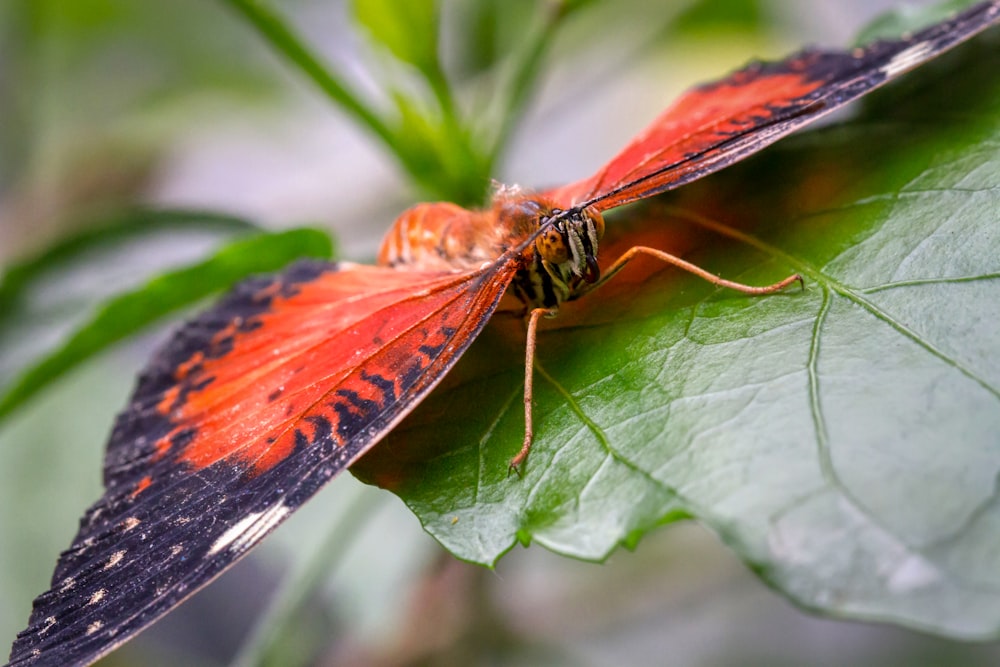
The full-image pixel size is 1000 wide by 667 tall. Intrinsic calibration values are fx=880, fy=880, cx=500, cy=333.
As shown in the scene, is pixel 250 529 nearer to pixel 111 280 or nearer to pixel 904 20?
pixel 111 280

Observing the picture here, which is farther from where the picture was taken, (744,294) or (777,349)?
(744,294)

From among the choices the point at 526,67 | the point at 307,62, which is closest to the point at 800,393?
the point at 526,67

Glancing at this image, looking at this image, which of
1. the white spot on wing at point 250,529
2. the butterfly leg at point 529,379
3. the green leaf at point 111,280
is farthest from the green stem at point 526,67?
the white spot on wing at point 250,529

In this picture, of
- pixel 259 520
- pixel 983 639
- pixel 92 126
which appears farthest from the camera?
pixel 92 126

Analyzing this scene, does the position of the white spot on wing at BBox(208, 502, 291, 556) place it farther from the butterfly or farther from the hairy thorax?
the hairy thorax

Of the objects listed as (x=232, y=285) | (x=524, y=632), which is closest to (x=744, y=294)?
(x=232, y=285)

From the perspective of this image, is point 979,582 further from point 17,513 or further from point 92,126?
point 92,126

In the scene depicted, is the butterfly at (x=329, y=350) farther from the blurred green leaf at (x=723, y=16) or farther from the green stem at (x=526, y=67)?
the blurred green leaf at (x=723, y=16)

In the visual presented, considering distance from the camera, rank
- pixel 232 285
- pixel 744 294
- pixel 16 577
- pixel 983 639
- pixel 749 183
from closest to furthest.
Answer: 1. pixel 983 639
2. pixel 744 294
3. pixel 749 183
4. pixel 232 285
5. pixel 16 577
